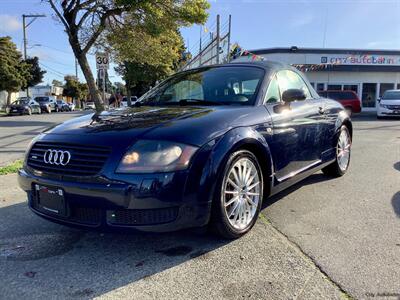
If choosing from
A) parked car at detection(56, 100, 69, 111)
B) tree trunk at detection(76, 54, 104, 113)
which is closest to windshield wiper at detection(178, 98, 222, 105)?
tree trunk at detection(76, 54, 104, 113)

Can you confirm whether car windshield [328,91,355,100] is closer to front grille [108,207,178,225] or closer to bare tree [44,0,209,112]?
bare tree [44,0,209,112]

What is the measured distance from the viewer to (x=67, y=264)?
3.08 m

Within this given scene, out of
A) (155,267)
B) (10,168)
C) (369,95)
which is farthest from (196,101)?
(369,95)

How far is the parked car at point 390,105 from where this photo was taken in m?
20.2

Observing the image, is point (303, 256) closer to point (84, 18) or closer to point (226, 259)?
point (226, 259)

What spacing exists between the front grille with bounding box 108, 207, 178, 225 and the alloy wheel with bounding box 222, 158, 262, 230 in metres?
0.51

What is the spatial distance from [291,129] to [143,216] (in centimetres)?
197

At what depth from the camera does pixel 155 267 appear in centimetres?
300

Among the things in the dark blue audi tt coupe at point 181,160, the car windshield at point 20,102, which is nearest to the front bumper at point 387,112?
the dark blue audi tt coupe at point 181,160

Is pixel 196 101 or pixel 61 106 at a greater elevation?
pixel 196 101

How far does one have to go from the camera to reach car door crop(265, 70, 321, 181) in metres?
3.95

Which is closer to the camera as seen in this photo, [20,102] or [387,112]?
[387,112]

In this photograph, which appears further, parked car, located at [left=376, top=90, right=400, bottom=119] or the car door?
parked car, located at [left=376, top=90, right=400, bottom=119]

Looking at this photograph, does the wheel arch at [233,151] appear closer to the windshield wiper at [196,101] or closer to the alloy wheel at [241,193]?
the alloy wheel at [241,193]
